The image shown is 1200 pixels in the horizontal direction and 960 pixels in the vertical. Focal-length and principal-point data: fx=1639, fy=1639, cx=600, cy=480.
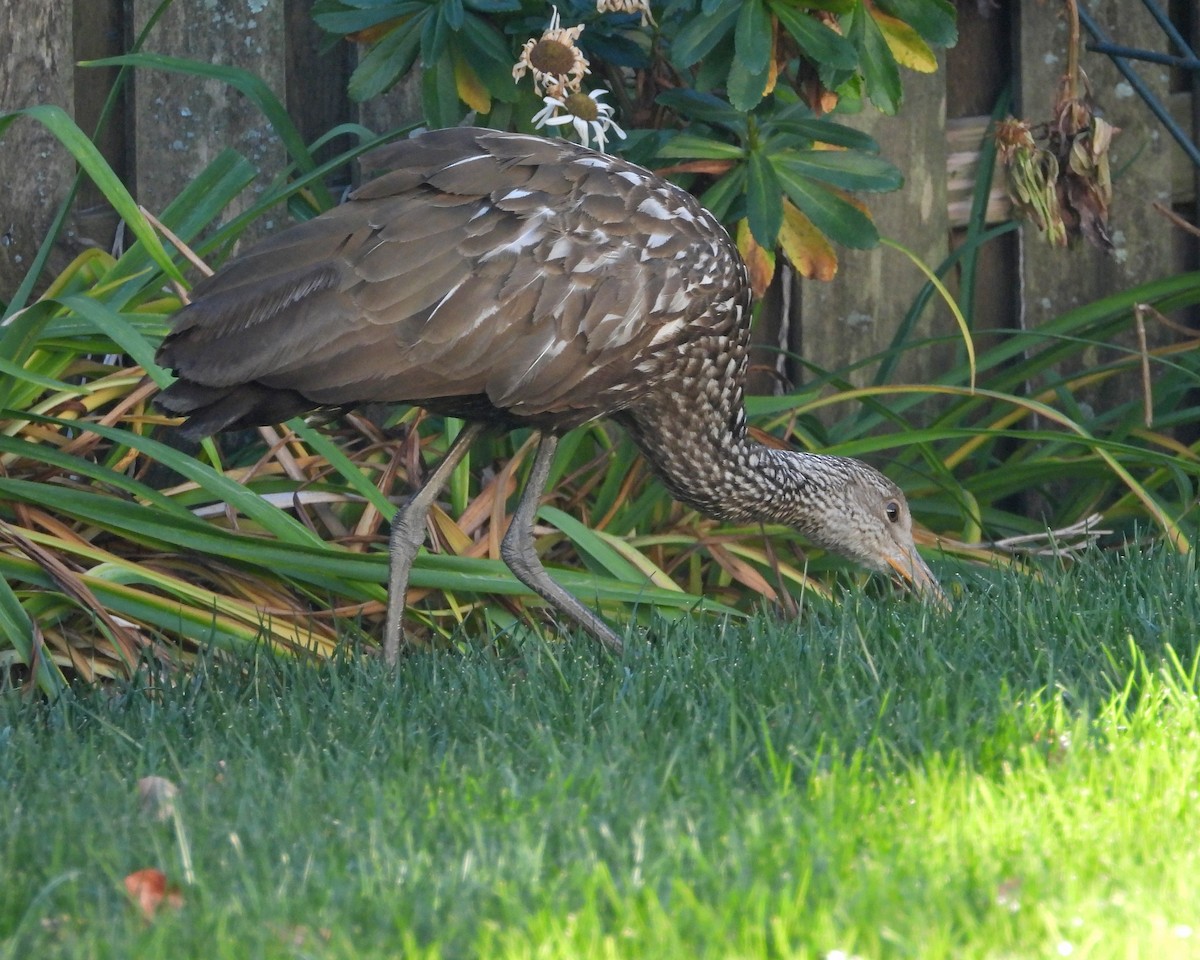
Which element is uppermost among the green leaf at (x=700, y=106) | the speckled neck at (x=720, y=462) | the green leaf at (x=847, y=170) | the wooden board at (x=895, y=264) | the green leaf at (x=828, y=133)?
the green leaf at (x=700, y=106)

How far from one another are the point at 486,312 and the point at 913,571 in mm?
1571

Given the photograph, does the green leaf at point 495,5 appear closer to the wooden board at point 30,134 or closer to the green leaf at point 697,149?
the green leaf at point 697,149

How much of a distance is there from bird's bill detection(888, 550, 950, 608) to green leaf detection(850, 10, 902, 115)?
50.3 inches

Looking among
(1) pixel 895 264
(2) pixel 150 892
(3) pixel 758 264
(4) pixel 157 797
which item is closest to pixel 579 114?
(3) pixel 758 264

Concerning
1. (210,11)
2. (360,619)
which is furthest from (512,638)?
(210,11)

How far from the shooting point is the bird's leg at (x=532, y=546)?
422 cm

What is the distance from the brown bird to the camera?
11.9 ft

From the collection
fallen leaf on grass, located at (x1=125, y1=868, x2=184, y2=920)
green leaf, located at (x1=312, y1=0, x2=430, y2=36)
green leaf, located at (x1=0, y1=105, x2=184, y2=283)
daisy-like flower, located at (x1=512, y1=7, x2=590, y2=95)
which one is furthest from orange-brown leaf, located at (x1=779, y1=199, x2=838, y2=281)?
fallen leaf on grass, located at (x1=125, y1=868, x2=184, y2=920)

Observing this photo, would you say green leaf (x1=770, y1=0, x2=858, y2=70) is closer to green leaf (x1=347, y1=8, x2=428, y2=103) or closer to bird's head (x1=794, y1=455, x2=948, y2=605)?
green leaf (x1=347, y1=8, x2=428, y2=103)

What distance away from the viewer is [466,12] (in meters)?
4.42

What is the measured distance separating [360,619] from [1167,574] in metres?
2.06

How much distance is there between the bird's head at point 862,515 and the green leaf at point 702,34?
1244 mm

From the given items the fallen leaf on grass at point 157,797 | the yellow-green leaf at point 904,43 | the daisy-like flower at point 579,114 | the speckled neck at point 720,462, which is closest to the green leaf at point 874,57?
the yellow-green leaf at point 904,43

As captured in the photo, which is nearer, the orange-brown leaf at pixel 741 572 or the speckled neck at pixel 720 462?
the speckled neck at pixel 720 462
